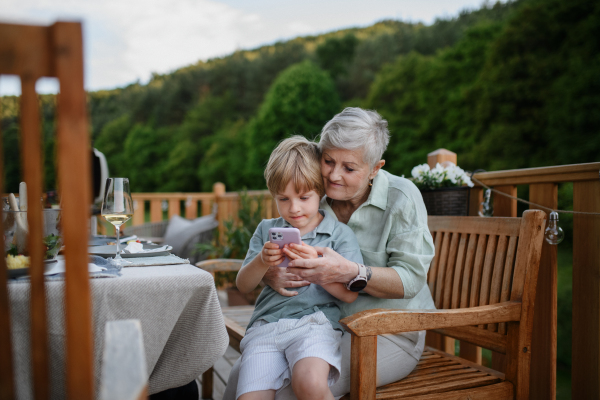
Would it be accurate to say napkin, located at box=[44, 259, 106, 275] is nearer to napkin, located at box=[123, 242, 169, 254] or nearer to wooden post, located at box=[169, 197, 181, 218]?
napkin, located at box=[123, 242, 169, 254]

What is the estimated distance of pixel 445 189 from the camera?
2.11 meters

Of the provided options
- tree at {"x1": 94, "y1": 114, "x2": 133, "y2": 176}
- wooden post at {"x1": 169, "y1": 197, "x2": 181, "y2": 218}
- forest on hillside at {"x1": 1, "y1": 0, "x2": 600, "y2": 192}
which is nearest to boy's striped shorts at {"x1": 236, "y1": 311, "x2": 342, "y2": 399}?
forest on hillside at {"x1": 1, "y1": 0, "x2": 600, "y2": 192}

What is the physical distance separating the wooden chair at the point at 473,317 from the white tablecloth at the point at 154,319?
41 cm

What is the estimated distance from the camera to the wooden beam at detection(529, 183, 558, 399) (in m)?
1.82

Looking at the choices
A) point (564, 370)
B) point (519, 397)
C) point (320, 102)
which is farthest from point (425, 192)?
point (320, 102)

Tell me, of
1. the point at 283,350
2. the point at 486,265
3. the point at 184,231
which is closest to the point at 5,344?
the point at 283,350

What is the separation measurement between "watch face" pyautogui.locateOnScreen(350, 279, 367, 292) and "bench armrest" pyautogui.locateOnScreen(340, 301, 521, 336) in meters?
0.16

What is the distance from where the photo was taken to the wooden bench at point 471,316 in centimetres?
127

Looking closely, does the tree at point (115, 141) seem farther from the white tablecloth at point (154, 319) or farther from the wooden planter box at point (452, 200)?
the white tablecloth at point (154, 319)

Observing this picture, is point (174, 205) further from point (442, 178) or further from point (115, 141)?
point (115, 141)

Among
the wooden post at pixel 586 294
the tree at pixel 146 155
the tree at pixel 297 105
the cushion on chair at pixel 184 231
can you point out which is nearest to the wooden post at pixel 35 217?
the wooden post at pixel 586 294

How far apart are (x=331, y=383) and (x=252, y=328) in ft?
1.13

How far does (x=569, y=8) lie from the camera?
877 centimetres

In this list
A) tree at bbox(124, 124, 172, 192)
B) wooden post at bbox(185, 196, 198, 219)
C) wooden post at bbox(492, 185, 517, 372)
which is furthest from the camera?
tree at bbox(124, 124, 172, 192)
